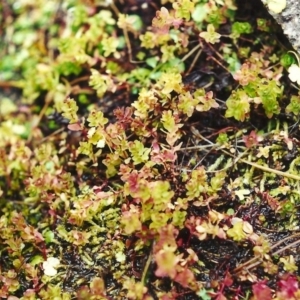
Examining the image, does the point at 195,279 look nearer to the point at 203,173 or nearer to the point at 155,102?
the point at 203,173

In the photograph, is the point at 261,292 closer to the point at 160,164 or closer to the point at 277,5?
the point at 160,164

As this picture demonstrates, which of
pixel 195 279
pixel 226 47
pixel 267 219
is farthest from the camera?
pixel 226 47

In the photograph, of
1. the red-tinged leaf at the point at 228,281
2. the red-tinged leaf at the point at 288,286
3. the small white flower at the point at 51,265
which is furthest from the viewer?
the small white flower at the point at 51,265

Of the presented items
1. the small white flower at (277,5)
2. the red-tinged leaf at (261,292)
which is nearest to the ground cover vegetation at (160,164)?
the red-tinged leaf at (261,292)

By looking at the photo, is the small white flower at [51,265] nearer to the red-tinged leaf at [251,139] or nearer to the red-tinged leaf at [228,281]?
the red-tinged leaf at [228,281]

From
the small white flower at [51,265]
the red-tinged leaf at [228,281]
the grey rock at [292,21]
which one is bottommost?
the small white flower at [51,265]

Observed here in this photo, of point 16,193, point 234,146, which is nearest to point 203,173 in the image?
point 234,146

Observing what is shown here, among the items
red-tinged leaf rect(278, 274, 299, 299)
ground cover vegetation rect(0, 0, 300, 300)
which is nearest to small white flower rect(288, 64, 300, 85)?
ground cover vegetation rect(0, 0, 300, 300)

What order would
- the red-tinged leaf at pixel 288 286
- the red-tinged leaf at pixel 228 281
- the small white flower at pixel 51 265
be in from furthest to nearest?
1. the small white flower at pixel 51 265
2. the red-tinged leaf at pixel 228 281
3. the red-tinged leaf at pixel 288 286
